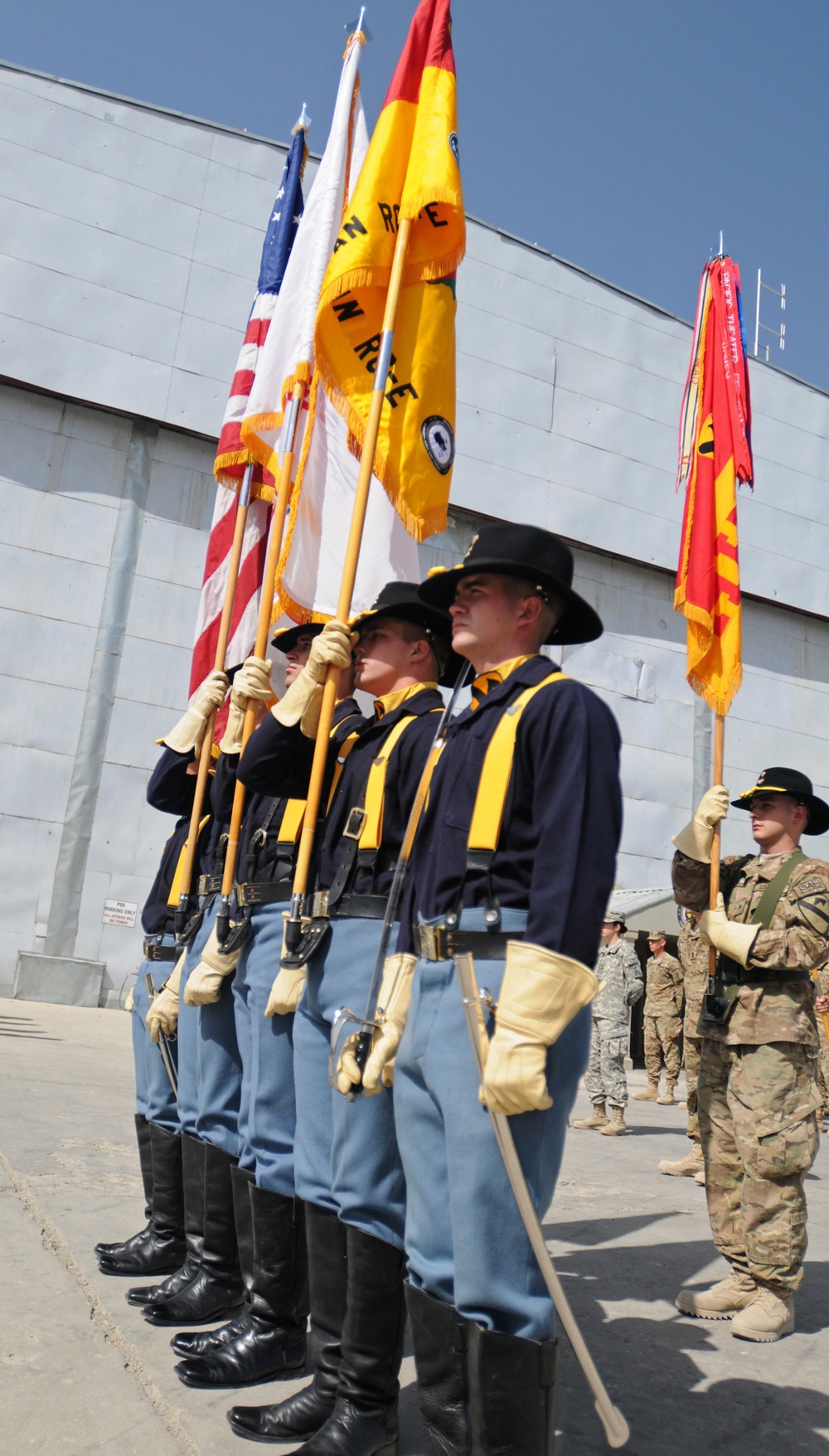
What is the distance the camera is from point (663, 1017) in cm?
1156

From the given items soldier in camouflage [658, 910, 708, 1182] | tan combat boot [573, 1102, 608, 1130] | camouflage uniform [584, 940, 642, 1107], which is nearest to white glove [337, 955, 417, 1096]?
soldier in camouflage [658, 910, 708, 1182]

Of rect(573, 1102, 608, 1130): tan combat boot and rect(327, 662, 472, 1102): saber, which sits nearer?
rect(327, 662, 472, 1102): saber

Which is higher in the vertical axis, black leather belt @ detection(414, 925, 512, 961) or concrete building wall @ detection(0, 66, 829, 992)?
concrete building wall @ detection(0, 66, 829, 992)

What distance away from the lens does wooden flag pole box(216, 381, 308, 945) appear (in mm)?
3571

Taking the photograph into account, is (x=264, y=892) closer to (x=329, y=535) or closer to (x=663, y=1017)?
(x=329, y=535)

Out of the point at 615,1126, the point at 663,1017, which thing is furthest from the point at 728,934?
the point at 663,1017

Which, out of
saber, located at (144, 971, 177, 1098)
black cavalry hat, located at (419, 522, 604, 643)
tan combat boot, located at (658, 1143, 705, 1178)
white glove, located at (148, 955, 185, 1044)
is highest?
black cavalry hat, located at (419, 522, 604, 643)

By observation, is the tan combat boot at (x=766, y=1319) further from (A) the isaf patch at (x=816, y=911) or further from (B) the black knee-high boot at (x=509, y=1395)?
(B) the black knee-high boot at (x=509, y=1395)

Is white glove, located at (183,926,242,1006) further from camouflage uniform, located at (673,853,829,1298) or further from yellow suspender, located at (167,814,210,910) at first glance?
camouflage uniform, located at (673,853,829,1298)

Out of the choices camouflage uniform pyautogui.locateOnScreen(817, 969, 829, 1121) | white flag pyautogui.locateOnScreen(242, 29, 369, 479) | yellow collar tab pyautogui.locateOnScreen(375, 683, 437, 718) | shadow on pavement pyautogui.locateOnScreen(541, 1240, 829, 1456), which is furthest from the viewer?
camouflage uniform pyautogui.locateOnScreen(817, 969, 829, 1121)

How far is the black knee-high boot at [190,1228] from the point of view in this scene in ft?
11.1

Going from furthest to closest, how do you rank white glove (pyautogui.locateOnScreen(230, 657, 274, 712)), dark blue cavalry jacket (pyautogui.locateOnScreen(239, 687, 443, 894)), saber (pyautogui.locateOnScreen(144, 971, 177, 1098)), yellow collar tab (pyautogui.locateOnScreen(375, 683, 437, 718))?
1. saber (pyautogui.locateOnScreen(144, 971, 177, 1098))
2. white glove (pyautogui.locateOnScreen(230, 657, 274, 712))
3. yellow collar tab (pyautogui.locateOnScreen(375, 683, 437, 718))
4. dark blue cavalry jacket (pyautogui.locateOnScreen(239, 687, 443, 894))

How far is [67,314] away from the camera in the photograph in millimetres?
14828

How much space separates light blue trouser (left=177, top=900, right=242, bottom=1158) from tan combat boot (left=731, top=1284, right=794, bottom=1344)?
176 cm
